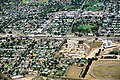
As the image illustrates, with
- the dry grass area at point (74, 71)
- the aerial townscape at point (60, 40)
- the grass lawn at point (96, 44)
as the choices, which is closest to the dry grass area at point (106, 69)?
the aerial townscape at point (60, 40)

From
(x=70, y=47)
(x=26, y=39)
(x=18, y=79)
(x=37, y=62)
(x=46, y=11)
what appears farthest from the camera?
(x=46, y=11)

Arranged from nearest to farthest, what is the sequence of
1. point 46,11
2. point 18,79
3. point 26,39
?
point 18,79, point 26,39, point 46,11

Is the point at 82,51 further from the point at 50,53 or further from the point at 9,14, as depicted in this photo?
the point at 9,14

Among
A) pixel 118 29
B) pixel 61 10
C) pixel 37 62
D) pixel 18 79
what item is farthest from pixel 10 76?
pixel 61 10

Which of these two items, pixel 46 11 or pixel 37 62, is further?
pixel 46 11

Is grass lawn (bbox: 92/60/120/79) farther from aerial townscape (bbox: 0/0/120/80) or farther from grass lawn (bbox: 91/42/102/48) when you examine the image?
grass lawn (bbox: 91/42/102/48)

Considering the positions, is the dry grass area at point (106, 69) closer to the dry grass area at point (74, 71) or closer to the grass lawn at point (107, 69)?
the grass lawn at point (107, 69)

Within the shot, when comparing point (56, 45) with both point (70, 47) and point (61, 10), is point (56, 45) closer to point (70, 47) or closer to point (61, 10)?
point (70, 47)
